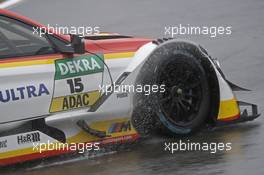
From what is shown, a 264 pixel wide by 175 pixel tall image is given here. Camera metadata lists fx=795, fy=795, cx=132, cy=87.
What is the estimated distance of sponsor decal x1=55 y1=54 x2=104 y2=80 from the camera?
24.2 ft

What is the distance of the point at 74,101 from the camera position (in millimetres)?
7434

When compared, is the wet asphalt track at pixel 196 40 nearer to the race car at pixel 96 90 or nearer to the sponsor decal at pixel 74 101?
the race car at pixel 96 90

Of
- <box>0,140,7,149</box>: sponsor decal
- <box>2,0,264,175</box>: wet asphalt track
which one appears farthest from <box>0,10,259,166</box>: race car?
<box>2,0,264,175</box>: wet asphalt track

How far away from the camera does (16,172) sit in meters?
7.24

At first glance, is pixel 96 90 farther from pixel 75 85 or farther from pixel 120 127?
pixel 120 127

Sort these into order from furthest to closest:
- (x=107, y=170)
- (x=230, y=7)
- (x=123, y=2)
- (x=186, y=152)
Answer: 1. (x=123, y=2)
2. (x=230, y=7)
3. (x=186, y=152)
4. (x=107, y=170)

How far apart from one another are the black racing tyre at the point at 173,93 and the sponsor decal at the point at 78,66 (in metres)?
0.44

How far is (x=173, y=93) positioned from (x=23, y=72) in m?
1.54

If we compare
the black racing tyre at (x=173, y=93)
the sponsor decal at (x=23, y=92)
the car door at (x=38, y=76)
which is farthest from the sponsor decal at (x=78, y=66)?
the black racing tyre at (x=173, y=93)

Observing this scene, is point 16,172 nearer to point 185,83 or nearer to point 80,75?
point 80,75

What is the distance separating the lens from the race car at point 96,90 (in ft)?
23.6

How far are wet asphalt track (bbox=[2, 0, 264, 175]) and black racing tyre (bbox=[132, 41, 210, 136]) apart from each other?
0.23 m

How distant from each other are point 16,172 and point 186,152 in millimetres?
1604

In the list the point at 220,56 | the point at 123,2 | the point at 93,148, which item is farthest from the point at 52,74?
the point at 123,2
